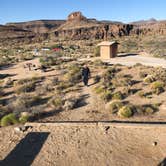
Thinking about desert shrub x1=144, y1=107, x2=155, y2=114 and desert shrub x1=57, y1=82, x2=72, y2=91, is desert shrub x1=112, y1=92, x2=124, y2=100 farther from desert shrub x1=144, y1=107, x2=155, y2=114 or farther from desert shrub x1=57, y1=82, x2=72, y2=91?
desert shrub x1=57, y1=82, x2=72, y2=91

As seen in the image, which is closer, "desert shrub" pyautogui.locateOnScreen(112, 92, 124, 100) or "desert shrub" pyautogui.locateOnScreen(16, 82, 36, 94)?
"desert shrub" pyautogui.locateOnScreen(112, 92, 124, 100)

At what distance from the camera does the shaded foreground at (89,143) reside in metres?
8.82

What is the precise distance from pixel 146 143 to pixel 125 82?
9110 millimetres

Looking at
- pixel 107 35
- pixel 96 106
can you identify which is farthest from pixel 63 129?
pixel 107 35

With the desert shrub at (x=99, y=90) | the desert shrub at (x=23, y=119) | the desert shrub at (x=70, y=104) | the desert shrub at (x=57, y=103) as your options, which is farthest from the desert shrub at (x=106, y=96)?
Answer: the desert shrub at (x=23, y=119)

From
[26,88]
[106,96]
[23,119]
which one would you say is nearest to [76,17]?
[26,88]

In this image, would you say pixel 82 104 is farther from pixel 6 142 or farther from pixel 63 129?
pixel 6 142

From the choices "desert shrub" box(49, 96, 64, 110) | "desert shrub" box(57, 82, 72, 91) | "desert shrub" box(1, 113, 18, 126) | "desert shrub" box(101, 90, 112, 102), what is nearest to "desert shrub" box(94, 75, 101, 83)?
"desert shrub" box(57, 82, 72, 91)

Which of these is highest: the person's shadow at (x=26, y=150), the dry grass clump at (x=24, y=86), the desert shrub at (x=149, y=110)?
the desert shrub at (x=149, y=110)

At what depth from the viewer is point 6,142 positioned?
10.3m

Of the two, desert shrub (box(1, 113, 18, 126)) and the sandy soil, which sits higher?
desert shrub (box(1, 113, 18, 126))

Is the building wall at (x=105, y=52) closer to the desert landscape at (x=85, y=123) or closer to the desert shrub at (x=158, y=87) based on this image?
the desert landscape at (x=85, y=123)

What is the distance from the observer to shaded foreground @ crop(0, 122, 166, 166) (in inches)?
347

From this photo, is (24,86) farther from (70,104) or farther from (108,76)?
(108,76)
